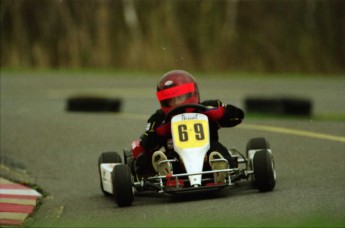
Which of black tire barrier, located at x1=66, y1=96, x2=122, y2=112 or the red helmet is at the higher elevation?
the red helmet

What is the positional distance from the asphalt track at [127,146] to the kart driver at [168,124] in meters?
0.33

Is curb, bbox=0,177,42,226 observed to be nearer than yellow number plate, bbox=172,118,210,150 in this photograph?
Yes

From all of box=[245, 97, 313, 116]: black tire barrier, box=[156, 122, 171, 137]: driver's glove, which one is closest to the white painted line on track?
box=[245, 97, 313, 116]: black tire barrier

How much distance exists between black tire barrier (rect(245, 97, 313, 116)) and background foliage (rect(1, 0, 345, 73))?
11.2 meters

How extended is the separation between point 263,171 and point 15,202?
226 cm

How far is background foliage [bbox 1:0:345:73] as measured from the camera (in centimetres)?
2988

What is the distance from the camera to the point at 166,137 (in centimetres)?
959

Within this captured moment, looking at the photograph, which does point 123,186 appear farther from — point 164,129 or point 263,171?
point 263,171

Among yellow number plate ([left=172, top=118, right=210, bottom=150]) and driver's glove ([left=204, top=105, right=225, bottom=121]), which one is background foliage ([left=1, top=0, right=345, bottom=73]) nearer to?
driver's glove ([left=204, top=105, right=225, bottom=121])

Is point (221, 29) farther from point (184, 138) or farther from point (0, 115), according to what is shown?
point (184, 138)

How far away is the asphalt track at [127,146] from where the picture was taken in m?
8.16

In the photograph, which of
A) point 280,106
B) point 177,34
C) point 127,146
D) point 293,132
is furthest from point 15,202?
point 177,34

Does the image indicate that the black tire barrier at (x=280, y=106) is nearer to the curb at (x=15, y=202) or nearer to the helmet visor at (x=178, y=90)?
the curb at (x=15, y=202)

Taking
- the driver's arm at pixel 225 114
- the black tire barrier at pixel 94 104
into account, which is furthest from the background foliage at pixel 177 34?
the driver's arm at pixel 225 114
